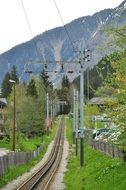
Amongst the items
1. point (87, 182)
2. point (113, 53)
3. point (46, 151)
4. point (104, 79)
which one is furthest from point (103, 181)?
point (46, 151)

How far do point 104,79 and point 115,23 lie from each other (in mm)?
4994

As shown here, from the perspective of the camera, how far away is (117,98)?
2277 centimetres

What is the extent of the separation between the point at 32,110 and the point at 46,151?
2023cm

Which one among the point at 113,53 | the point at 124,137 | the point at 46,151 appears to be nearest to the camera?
the point at 113,53

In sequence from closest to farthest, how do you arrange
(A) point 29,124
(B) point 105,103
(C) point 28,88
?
(B) point 105,103 → (A) point 29,124 → (C) point 28,88

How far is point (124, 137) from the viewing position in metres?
22.4

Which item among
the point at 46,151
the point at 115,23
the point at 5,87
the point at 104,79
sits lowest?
the point at 46,151

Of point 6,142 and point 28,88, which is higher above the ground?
point 28,88

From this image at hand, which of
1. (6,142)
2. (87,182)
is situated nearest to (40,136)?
(6,142)

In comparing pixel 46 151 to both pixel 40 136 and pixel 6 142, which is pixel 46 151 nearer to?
pixel 6 142

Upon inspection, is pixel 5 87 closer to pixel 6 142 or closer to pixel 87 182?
pixel 6 142

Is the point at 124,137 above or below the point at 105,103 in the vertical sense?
below

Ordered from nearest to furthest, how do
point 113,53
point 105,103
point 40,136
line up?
point 113,53 < point 105,103 < point 40,136

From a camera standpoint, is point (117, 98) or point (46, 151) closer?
point (117, 98)
